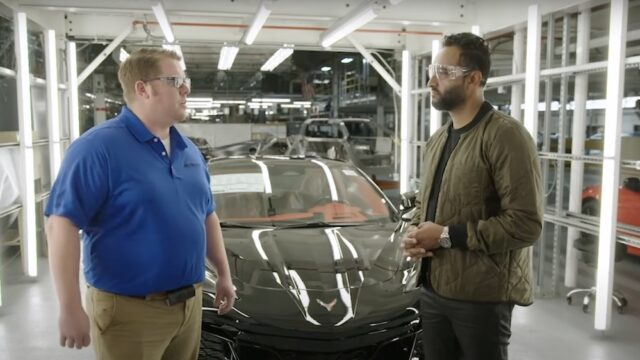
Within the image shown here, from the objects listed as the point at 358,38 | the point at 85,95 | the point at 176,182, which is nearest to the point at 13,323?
the point at 176,182

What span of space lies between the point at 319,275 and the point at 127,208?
140cm

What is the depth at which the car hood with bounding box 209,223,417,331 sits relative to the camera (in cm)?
271

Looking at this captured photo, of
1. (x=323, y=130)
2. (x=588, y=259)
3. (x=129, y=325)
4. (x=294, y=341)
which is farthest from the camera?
(x=323, y=130)

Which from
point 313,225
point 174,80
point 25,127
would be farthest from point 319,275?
point 25,127

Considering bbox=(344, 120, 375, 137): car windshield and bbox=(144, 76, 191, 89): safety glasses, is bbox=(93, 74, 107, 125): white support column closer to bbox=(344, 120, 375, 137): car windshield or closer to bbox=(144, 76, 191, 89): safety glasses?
bbox=(344, 120, 375, 137): car windshield

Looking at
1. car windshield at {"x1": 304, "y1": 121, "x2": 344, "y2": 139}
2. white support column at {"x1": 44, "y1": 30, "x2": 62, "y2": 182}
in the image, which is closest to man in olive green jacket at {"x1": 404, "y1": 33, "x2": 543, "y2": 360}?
white support column at {"x1": 44, "y1": 30, "x2": 62, "y2": 182}

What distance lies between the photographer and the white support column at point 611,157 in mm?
4008

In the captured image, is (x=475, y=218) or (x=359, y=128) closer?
(x=475, y=218)

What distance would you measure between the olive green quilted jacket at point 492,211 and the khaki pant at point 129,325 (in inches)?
37.0

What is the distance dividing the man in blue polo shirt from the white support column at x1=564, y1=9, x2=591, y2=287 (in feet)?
14.2

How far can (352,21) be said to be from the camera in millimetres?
5730

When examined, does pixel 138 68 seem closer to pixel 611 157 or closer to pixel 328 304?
pixel 328 304

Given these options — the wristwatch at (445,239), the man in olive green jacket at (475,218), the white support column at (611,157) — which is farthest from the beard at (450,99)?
the white support column at (611,157)

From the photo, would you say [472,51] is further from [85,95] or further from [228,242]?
[85,95]
